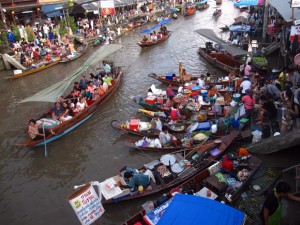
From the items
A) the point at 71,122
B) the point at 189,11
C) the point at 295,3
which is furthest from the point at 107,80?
the point at 189,11

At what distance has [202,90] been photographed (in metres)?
15.1

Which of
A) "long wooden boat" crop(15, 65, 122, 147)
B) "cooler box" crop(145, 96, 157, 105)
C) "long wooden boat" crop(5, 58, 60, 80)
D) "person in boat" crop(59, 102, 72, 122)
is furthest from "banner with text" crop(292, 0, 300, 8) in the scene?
"long wooden boat" crop(5, 58, 60, 80)

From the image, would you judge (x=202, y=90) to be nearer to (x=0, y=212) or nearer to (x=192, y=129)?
(x=192, y=129)

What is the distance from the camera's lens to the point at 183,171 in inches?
374

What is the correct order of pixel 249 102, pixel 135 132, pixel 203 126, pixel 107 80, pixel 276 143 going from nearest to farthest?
pixel 276 143 → pixel 249 102 → pixel 203 126 → pixel 135 132 → pixel 107 80

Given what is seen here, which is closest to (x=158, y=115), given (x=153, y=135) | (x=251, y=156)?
(x=153, y=135)

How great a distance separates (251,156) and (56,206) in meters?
6.79

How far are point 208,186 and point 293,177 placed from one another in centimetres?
254

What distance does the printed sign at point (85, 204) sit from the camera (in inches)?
243

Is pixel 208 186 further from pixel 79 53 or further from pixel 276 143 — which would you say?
pixel 79 53

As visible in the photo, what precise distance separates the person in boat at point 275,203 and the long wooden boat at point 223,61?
1238 centimetres

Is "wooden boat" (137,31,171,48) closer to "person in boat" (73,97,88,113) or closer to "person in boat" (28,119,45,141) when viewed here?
"person in boat" (73,97,88,113)

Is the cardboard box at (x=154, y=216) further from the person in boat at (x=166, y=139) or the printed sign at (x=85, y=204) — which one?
the person in boat at (x=166, y=139)

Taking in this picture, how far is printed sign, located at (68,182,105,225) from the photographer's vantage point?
618 centimetres
